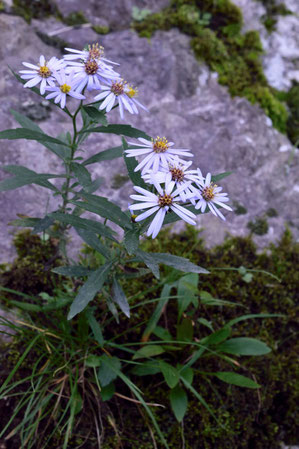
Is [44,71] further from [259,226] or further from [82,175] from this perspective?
[259,226]

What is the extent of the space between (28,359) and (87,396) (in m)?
0.37

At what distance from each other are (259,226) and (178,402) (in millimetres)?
1359

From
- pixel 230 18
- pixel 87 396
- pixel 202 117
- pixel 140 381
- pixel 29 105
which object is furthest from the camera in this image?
pixel 230 18

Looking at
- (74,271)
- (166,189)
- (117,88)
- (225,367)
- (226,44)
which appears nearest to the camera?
(166,189)

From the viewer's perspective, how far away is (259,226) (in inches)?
109

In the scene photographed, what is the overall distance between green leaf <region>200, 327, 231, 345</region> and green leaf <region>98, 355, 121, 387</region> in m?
0.51

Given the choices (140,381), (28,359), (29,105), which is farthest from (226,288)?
(29,105)

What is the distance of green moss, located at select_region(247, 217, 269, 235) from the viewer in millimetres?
2756

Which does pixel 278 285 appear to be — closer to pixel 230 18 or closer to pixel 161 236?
pixel 161 236

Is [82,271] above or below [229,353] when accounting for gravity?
above

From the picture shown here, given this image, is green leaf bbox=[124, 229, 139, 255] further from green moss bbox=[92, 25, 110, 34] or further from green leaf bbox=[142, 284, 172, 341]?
green moss bbox=[92, 25, 110, 34]

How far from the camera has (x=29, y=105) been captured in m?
2.65

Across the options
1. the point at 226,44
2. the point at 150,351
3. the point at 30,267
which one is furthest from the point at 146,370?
the point at 226,44

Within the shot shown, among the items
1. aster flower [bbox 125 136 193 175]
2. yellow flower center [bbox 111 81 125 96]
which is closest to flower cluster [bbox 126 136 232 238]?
aster flower [bbox 125 136 193 175]
